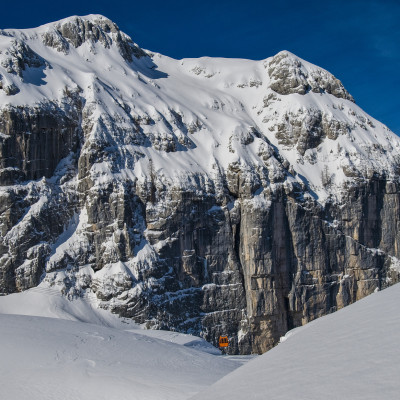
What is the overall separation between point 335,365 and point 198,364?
49.4 feet

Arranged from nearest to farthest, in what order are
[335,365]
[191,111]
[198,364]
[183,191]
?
1. [335,365]
2. [198,364]
3. [183,191]
4. [191,111]

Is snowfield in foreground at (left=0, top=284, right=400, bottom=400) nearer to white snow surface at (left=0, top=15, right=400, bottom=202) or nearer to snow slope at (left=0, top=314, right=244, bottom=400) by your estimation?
snow slope at (left=0, top=314, right=244, bottom=400)

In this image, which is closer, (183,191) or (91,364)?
(91,364)

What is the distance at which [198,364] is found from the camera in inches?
891

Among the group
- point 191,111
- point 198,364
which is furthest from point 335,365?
point 191,111

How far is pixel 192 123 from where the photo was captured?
6938 cm

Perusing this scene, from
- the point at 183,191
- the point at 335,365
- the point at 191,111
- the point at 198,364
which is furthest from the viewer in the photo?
the point at 191,111

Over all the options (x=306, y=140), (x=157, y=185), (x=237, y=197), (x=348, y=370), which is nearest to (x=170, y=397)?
(x=348, y=370)

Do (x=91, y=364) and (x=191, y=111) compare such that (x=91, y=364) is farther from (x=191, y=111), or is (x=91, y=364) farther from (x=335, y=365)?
(x=191, y=111)

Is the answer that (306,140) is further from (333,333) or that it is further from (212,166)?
(333,333)

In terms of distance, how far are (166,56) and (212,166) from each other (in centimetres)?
3156

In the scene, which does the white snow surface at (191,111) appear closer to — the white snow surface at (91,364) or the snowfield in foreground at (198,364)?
the white snow surface at (91,364)

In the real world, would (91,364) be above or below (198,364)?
above

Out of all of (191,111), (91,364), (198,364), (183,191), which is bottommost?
(198,364)
